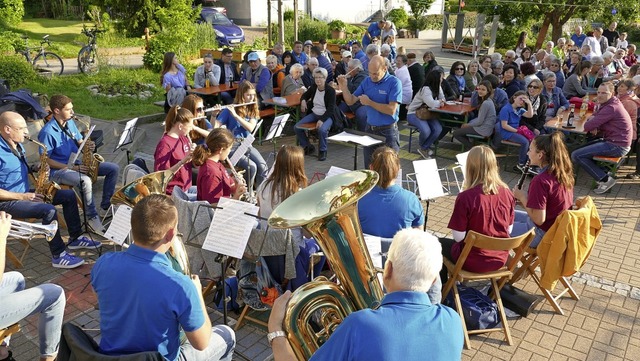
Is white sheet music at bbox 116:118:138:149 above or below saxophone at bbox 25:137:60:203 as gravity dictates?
above

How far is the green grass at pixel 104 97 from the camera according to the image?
10383mm

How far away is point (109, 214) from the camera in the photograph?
6.05 m

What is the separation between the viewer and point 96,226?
573 cm

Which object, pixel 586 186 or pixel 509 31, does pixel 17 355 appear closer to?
pixel 586 186

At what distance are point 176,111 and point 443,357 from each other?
4471 millimetres

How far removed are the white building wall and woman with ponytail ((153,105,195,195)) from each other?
23.8m

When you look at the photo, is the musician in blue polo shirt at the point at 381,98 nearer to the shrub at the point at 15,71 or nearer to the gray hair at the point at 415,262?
the gray hair at the point at 415,262

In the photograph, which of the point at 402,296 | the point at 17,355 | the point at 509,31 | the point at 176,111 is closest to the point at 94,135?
the point at 176,111

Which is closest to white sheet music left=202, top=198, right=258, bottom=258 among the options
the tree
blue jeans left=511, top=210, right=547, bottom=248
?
blue jeans left=511, top=210, right=547, bottom=248

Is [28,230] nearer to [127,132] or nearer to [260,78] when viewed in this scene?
[127,132]

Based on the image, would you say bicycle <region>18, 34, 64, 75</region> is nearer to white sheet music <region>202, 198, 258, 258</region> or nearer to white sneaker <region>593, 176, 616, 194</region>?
white sheet music <region>202, 198, 258, 258</region>

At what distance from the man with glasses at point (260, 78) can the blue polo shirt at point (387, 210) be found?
6.20 metres

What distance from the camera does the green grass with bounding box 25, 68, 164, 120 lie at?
10.4 meters

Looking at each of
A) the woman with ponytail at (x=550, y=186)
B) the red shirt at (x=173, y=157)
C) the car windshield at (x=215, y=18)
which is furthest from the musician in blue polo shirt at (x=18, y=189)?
the car windshield at (x=215, y=18)
